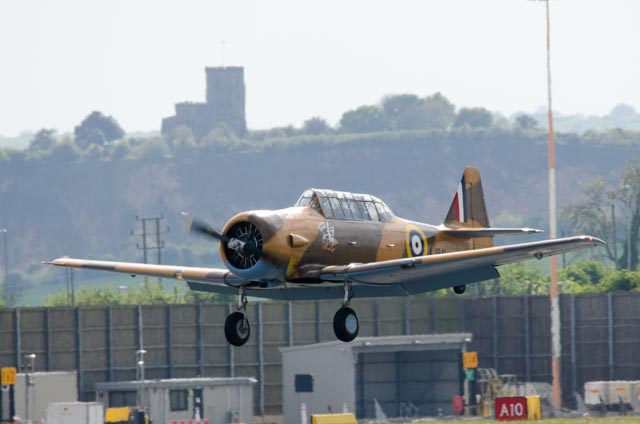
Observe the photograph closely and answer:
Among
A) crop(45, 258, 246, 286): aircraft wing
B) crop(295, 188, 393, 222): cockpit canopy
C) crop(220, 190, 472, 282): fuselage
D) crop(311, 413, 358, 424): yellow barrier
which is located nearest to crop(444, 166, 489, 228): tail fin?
crop(220, 190, 472, 282): fuselage

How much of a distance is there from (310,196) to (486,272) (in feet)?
17.0

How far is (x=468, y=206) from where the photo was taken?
4675 centimetres

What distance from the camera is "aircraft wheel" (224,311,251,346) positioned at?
37.8 m

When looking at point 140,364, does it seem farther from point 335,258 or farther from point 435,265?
point 435,265

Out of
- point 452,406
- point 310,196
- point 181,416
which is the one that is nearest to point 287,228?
point 310,196

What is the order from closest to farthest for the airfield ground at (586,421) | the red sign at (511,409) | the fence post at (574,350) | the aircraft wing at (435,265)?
the aircraft wing at (435,265), the airfield ground at (586,421), the red sign at (511,409), the fence post at (574,350)

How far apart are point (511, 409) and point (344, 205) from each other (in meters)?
33.5

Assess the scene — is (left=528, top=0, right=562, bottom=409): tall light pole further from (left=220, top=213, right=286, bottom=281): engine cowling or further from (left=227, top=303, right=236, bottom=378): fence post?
(left=220, top=213, right=286, bottom=281): engine cowling

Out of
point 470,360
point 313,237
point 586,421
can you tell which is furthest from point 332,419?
point 470,360

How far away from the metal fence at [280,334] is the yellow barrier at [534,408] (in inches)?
672

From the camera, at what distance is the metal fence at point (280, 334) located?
8381 cm

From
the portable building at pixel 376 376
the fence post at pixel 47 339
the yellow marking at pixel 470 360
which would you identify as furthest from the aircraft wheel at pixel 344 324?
the fence post at pixel 47 339

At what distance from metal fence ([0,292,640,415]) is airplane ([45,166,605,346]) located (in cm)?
4293

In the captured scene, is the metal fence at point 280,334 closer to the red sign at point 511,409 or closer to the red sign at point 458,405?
the red sign at point 458,405
